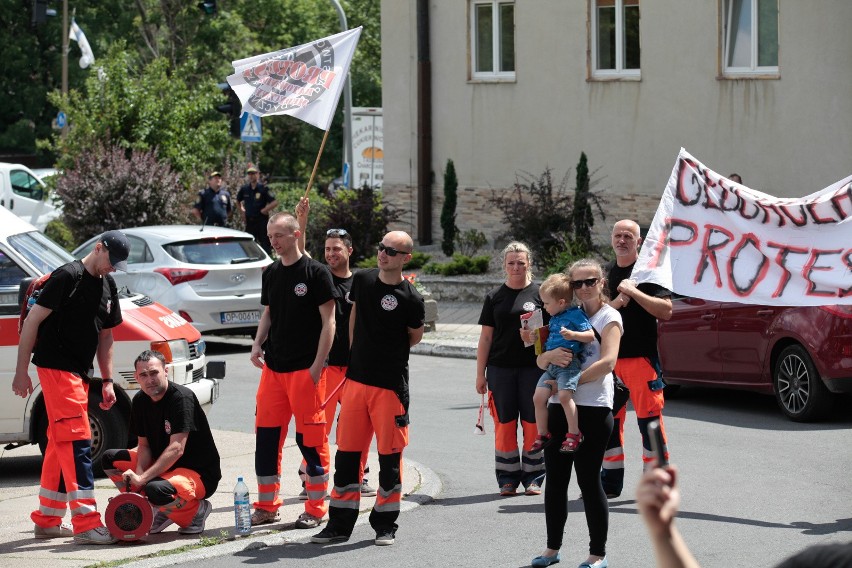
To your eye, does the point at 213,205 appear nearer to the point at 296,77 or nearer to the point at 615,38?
the point at 615,38

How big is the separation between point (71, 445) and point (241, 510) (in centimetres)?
109

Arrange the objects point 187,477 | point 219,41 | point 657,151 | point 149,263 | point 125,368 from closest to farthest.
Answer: point 187,477 < point 125,368 < point 149,263 < point 657,151 < point 219,41

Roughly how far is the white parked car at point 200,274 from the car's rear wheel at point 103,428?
684 cm

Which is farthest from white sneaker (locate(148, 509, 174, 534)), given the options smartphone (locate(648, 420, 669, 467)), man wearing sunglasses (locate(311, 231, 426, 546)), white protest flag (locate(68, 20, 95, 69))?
white protest flag (locate(68, 20, 95, 69))

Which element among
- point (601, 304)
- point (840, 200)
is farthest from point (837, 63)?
point (601, 304)

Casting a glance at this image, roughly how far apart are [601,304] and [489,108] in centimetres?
1721

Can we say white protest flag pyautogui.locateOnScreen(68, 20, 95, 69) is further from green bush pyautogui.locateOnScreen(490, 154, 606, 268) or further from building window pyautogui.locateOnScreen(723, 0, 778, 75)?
building window pyautogui.locateOnScreen(723, 0, 778, 75)

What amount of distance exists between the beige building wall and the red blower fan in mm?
14769

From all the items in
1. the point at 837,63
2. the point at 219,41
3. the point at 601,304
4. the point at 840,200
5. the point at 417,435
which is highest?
the point at 219,41

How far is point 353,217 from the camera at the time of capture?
2397 centimetres

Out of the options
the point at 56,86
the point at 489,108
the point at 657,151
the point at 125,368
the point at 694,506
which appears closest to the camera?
the point at 694,506

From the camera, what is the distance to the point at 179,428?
8672mm

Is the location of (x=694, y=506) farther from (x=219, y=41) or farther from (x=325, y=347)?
(x=219, y=41)

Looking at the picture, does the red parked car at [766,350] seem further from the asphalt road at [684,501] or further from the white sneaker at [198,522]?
the white sneaker at [198,522]
